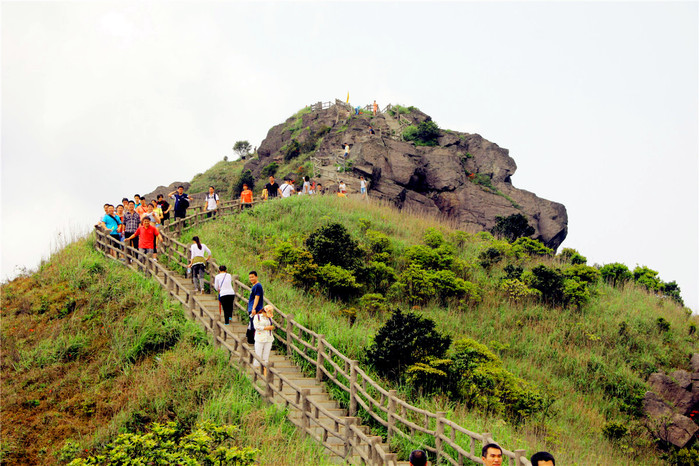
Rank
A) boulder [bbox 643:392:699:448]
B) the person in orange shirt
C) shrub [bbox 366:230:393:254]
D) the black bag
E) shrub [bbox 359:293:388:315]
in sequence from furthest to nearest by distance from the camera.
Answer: the person in orange shirt
shrub [bbox 366:230:393:254]
shrub [bbox 359:293:388:315]
boulder [bbox 643:392:699:448]
the black bag

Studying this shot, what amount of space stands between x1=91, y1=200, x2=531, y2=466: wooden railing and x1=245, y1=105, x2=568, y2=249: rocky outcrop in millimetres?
25272

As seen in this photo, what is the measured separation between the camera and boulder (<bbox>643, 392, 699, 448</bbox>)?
15.9 meters

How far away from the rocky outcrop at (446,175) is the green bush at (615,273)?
12185mm

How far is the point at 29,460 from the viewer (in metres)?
10.8

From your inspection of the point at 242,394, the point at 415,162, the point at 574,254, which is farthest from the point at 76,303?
the point at 415,162

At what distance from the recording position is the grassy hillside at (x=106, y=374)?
35.5 ft

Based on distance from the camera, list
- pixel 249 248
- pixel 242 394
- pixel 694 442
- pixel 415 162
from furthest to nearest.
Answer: pixel 415 162, pixel 249 248, pixel 694 442, pixel 242 394

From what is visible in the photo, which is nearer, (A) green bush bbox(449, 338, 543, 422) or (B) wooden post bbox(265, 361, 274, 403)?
(B) wooden post bbox(265, 361, 274, 403)

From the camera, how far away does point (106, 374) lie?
13.0 meters

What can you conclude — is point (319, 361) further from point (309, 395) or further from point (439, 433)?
A: point (439, 433)

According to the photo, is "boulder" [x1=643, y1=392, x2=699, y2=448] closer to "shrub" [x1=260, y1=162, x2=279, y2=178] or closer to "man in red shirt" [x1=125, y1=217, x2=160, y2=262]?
"man in red shirt" [x1=125, y1=217, x2=160, y2=262]

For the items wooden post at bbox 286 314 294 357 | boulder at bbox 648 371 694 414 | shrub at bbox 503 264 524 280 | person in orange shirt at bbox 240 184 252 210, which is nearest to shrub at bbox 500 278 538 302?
shrub at bbox 503 264 524 280

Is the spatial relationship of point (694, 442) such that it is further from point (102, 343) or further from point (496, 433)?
point (102, 343)

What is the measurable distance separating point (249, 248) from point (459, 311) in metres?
8.07
